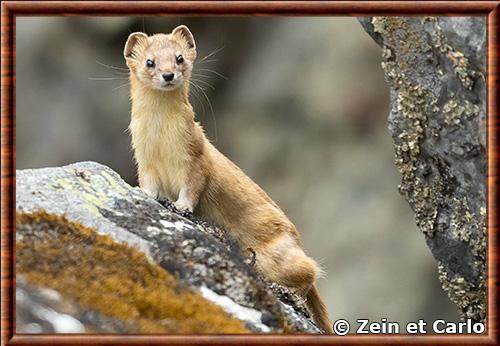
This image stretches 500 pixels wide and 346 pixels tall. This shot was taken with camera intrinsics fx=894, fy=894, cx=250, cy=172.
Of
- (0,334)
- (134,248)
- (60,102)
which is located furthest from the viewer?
(60,102)

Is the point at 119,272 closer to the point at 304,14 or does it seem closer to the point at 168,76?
the point at 304,14

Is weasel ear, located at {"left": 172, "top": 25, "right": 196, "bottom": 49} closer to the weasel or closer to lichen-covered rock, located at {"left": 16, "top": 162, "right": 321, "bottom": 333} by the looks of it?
the weasel

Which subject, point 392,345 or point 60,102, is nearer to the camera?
point 392,345

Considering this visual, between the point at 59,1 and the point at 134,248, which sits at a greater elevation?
the point at 59,1

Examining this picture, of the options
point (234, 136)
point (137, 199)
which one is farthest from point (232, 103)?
point (137, 199)

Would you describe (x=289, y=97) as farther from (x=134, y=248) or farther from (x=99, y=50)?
(x=134, y=248)

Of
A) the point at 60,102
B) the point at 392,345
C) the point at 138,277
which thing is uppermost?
the point at 60,102

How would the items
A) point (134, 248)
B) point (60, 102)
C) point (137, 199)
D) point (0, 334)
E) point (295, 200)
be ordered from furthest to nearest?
point (60, 102) < point (295, 200) < point (137, 199) < point (134, 248) < point (0, 334)

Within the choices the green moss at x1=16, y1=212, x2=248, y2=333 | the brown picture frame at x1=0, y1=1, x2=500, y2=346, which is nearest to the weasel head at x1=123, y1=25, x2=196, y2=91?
the brown picture frame at x1=0, y1=1, x2=500, y2=346
